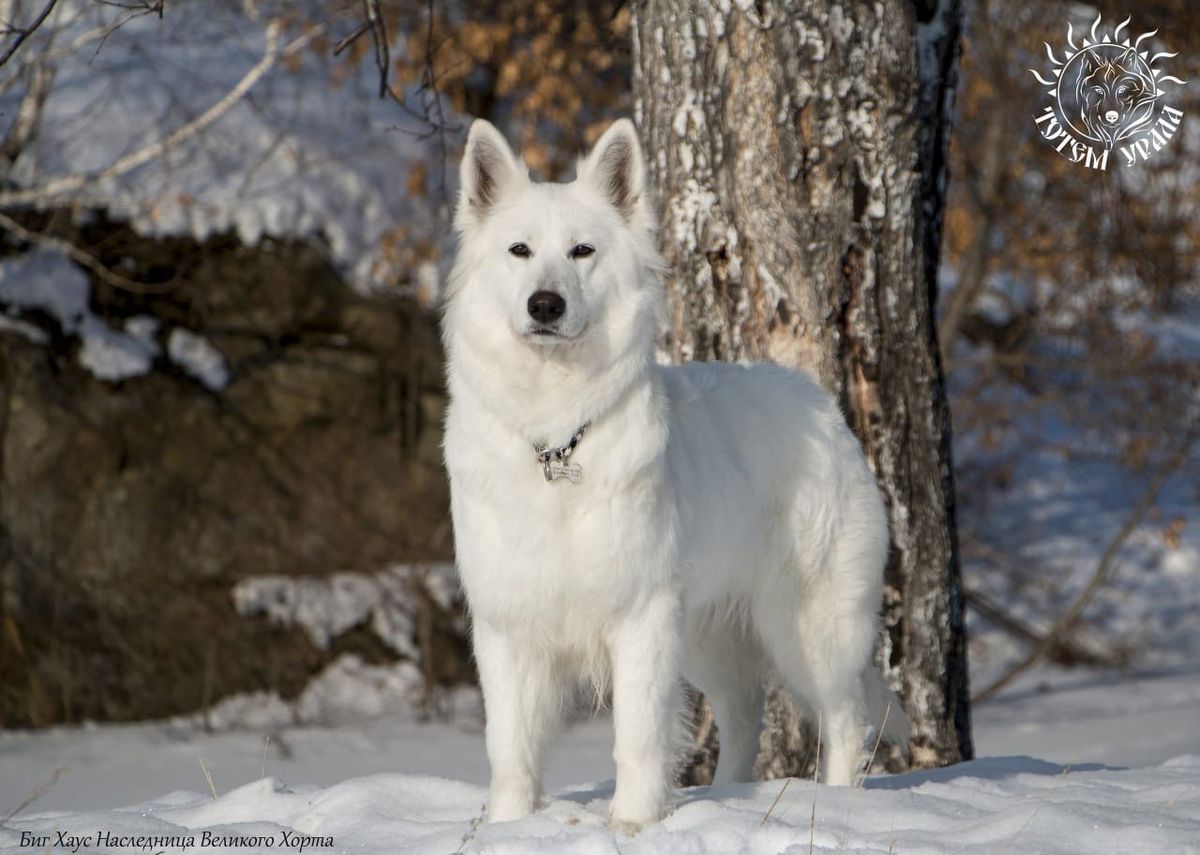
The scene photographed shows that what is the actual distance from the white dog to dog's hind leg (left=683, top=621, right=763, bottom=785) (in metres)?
0.40

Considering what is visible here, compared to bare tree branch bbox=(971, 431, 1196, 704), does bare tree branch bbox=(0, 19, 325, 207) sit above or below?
above

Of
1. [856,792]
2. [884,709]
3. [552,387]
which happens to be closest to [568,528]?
[552,387]

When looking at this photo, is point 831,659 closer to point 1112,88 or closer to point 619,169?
point 619,169

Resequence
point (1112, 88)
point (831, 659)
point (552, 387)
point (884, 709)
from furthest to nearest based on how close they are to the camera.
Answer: point (1112, 88) → point (884, 709) → point (831, 659) → point (552, 387)

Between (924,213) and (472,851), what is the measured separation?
2984 millimetres

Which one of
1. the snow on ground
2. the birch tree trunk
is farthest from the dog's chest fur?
the birch tree trunk

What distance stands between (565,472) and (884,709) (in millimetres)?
1660

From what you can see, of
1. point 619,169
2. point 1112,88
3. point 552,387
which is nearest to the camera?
point 552,387

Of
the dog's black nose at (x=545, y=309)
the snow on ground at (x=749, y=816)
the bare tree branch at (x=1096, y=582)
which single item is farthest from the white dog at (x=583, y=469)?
the bare tree branch at (x=1096, y=582)

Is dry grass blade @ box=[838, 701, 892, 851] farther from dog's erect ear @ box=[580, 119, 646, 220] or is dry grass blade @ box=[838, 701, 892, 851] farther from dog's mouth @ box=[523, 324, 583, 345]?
dog's erect ear @ box=[580, 119, 646, 220]

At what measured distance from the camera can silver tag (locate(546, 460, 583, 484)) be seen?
322 cm

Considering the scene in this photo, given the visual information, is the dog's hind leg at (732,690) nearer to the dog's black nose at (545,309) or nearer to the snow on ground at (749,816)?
the snow on ground at (749,816)

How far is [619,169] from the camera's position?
142 inches

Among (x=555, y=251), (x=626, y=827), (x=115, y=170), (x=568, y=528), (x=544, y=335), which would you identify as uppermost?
(x=115, y=170)
